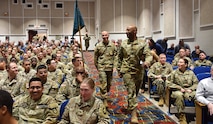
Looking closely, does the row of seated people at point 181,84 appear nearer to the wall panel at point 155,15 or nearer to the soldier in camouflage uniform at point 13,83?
the soldier in camouflage uniform at point 13,83

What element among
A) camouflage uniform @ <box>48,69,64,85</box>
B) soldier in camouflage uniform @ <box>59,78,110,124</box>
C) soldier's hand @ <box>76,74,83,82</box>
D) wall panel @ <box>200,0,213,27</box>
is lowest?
soldier in camouflage uniform @ <box>59,78,110,124</box>

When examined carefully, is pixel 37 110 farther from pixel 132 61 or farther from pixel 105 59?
pixel 105 59

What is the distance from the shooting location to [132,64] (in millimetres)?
5266

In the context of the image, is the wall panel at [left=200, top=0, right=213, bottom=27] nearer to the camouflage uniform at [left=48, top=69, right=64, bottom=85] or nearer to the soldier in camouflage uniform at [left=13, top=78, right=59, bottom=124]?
the camouflage uniform at [left=48, top=69, right=64, bottom=85]

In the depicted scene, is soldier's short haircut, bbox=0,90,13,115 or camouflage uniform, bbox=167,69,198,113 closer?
soldier's short haircut, bbox=0,90,13,115

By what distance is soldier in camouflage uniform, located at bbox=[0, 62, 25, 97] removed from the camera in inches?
184

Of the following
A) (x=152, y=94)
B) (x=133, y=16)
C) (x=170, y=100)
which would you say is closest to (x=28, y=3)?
(x=133, y=16)

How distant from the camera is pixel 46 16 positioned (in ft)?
97.1

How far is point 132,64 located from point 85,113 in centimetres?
225

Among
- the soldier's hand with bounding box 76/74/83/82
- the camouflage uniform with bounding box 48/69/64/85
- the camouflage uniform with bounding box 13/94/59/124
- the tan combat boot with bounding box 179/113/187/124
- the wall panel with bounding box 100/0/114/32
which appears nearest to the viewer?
the camouflage uniform with bounding box 13/94/59/124

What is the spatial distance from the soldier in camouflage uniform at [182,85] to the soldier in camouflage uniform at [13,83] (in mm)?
2687

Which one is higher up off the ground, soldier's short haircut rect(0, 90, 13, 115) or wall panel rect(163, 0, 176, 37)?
wall panel rect(163, 0, 176, 37)

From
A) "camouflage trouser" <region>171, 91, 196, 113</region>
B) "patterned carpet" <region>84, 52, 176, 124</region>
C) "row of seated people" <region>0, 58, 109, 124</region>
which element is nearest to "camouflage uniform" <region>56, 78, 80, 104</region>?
"row of seated people" <region>0, 58, 109, 124</region>

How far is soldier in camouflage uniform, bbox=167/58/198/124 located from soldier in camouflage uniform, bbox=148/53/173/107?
30.6 inches
